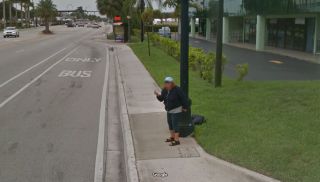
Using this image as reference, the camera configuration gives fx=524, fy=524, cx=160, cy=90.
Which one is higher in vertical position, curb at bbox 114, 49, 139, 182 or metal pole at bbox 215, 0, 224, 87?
metal pole at bbox 215, 0, 224, 87

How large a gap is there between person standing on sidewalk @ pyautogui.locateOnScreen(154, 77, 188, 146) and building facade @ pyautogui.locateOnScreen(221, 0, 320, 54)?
23.9m

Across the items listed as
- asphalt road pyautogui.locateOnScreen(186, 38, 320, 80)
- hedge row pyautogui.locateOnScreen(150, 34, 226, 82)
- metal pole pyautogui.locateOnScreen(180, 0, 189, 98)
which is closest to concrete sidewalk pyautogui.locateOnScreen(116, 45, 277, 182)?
metal pole pyautogui.locateOnScreen(180, 0, 189, 98)

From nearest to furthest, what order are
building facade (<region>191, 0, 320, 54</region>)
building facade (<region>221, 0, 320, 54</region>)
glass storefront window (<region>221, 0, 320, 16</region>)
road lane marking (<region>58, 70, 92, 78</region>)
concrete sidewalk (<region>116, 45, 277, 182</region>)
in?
concrete sidewalk (<region>116, 45, 277, 182</region>), road lane marking (<region>58, 70, 92, 78</region>), glass storefront window (<region>221, 0, 320, 16</region>), building facade (<region>221, 0, 320, 54</region>), building facade (<region>191, 0, 320, 54</region>)

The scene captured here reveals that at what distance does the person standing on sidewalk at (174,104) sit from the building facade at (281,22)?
23921mm

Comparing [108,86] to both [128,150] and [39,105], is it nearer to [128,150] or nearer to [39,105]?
[39,105]

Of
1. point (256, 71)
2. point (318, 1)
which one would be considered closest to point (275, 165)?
point (256, 71)

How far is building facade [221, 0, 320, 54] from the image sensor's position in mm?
34156

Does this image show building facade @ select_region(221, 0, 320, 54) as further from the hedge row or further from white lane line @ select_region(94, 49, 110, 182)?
white lane line @ select_region(94, 49, 110, 182)

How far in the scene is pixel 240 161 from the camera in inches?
325

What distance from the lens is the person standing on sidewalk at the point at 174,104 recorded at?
31.9 ft

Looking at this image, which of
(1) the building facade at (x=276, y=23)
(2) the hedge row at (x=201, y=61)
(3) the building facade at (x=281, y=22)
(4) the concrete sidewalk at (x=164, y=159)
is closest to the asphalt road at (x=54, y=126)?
(4) the concrete sidewalk at (x=164, y=159)

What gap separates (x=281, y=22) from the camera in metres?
42.3

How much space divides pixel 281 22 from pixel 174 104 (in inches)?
1354

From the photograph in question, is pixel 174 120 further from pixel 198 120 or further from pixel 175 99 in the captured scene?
pixel 198 120
